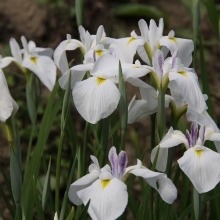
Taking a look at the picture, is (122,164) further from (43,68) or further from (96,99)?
(43,68)

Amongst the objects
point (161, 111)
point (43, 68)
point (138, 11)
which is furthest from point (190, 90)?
point (138, 11)

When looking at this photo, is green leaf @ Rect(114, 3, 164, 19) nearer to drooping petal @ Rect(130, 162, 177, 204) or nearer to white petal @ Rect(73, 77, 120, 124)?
white petal @ Rect(73, 77, 120, 124)

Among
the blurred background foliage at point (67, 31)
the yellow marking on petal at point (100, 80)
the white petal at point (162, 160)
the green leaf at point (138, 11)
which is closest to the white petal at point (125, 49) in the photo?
the yellow marking on petal at point (100, 80)

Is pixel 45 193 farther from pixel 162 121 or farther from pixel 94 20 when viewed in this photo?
pixel 94 20

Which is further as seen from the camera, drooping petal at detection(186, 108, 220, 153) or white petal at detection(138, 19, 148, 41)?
white petal at detection(138, 19, 148, 41)

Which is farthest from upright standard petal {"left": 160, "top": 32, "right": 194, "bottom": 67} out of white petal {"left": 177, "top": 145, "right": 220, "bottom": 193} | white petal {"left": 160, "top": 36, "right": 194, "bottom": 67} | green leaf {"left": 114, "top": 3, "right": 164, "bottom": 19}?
green leaf {"left": 114, "top": 3, "right": 164, "bottom": 19}

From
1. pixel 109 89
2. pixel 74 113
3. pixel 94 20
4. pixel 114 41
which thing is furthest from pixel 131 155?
pixel 109 89
